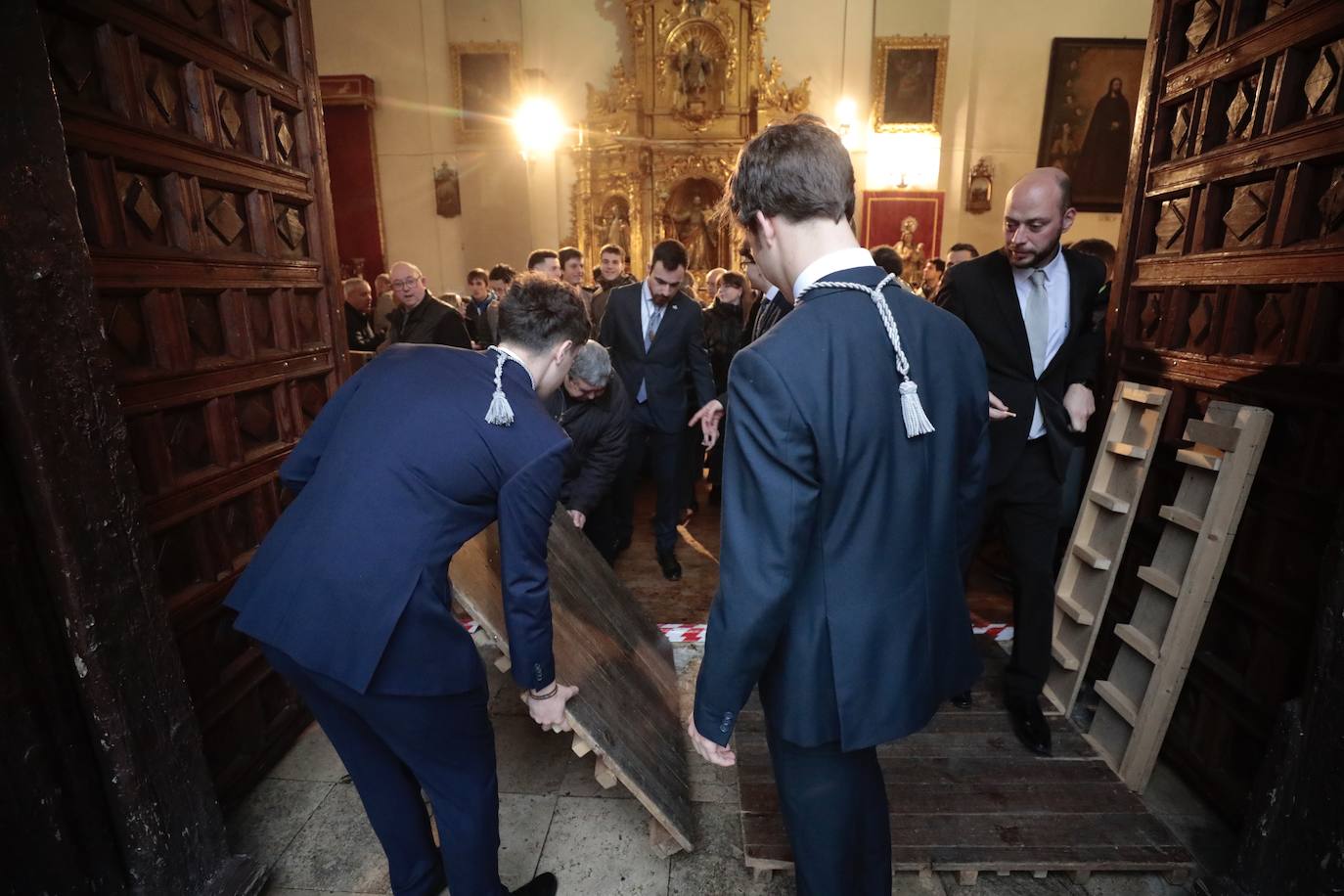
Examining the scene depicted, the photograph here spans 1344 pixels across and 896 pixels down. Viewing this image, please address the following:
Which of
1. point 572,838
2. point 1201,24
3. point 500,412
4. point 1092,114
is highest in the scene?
point 1092,114

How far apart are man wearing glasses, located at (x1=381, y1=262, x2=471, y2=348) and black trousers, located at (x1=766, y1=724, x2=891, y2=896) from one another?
4360mm

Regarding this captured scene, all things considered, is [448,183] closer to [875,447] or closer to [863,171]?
[863,171]

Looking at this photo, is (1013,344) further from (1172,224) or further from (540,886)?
(540,886)

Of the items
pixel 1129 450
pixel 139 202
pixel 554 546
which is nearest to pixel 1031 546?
pixel 1129 450

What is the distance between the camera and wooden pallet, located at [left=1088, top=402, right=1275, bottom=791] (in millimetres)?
2215

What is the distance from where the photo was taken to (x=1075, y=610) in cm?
285

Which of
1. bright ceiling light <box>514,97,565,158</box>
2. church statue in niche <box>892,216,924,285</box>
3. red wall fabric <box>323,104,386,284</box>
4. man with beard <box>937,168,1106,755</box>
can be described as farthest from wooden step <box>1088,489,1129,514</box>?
red wall fabric <box>323,104,386,284</box>

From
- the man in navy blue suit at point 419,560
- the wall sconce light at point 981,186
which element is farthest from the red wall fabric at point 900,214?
the man in navy blue suit at point 419,560

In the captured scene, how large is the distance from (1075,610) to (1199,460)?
0.83 m

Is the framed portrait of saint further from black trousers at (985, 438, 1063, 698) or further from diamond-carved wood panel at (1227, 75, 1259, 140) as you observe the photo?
black trousers at (985, 438, 1063, 698)

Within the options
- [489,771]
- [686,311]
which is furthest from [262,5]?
[489,771]

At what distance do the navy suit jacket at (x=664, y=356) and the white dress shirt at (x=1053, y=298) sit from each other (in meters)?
2.03

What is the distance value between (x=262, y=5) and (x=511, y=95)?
1005 cm

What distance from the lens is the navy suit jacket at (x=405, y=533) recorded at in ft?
4.79
